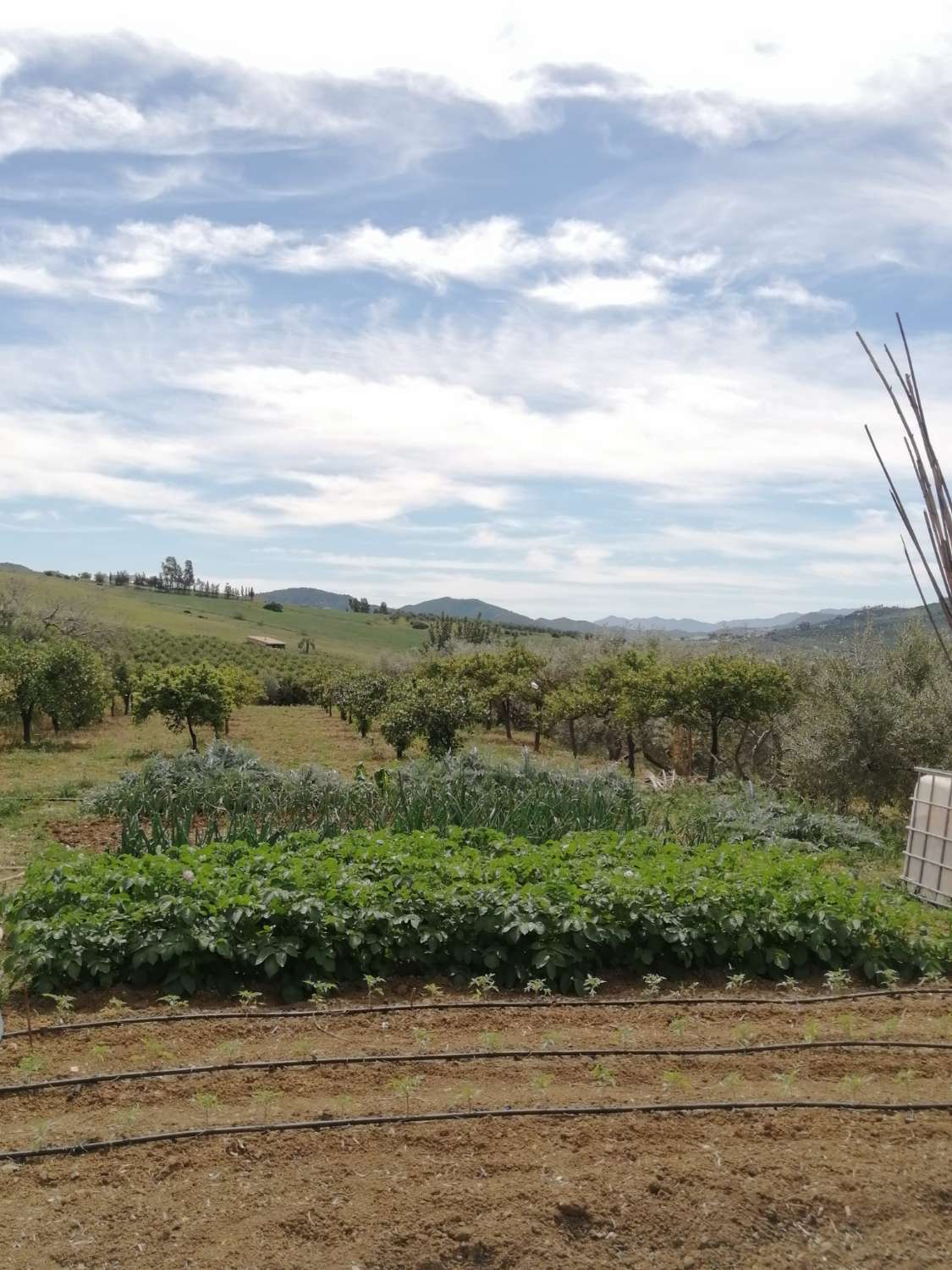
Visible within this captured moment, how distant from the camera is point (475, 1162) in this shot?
3.74 meters

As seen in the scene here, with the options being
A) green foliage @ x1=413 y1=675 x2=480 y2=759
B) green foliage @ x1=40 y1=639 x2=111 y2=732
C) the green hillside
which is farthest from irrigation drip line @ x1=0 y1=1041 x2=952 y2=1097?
the green hillside

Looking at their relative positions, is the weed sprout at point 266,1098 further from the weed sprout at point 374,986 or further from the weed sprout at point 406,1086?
the weed sprout at point 374,986

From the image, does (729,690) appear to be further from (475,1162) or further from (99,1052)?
(475,1162)

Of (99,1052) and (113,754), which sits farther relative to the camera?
(113,754)

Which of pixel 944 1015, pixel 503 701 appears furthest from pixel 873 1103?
pixel 503 701

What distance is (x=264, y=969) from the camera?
5.79 metres

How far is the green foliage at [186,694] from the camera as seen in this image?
20.0 m

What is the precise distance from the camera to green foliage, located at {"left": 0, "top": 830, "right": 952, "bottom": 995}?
18.6ft

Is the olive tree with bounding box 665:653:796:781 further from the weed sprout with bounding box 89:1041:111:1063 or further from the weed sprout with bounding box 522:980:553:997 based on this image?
the weed sprout with bounding box 89:1041:111:1063

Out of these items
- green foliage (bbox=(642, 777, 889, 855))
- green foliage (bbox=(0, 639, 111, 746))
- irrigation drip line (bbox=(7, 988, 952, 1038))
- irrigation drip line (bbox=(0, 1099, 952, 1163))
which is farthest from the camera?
green foliage (bbox=(0, 639, 111, 746))

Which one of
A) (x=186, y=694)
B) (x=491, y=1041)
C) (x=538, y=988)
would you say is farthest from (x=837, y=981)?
(x=186, y=694)

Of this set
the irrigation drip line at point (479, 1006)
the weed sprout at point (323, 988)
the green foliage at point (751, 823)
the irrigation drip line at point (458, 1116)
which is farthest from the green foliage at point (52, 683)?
the irrigation drip line at point (458, 1116)

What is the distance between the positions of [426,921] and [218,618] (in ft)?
275

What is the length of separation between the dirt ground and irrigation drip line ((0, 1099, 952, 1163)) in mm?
33
